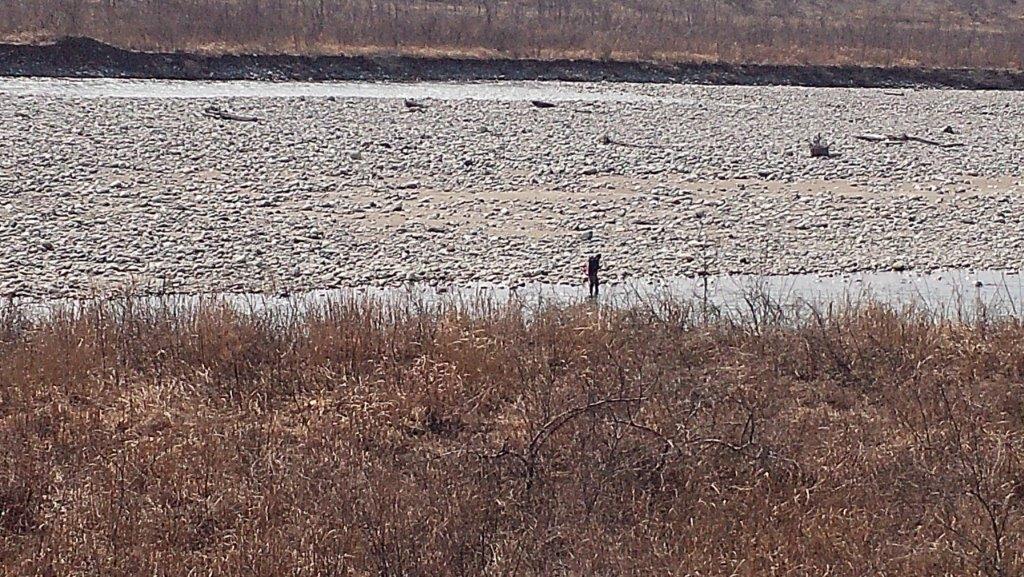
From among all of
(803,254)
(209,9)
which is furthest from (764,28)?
(803,254)

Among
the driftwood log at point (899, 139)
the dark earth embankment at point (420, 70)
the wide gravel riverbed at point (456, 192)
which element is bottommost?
the wide gravel riverbed at point (456, 192)

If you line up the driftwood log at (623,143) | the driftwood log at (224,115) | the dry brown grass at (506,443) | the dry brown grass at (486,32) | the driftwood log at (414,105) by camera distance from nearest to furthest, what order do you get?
the dry brown grass at (506,443) → the driftwood log at (623,143) → the driftwood log at (224,115) → the driftwood log at (414,105) → the dry brown grass at (486,32)

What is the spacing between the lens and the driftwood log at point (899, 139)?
15180 millimetres

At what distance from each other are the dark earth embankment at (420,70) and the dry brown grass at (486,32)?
0.40m

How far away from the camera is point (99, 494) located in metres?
4.18

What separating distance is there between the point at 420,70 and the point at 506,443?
15.7 m

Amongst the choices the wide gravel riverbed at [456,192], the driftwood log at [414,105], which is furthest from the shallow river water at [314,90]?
the driftwood log at [414,105]

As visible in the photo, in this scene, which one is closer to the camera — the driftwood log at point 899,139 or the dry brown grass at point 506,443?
the dry brown grass at point 506,443

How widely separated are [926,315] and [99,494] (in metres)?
4.57

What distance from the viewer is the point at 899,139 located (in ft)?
50.4

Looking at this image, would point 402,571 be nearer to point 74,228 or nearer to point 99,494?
point 99,494

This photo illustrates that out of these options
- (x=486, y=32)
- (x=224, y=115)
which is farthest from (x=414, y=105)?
(x=486, y=32)

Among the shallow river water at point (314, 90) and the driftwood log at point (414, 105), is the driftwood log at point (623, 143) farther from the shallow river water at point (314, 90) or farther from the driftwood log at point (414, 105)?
the shallow river water at point (314, 90)

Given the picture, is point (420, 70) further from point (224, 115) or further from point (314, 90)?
point (224, 115)
